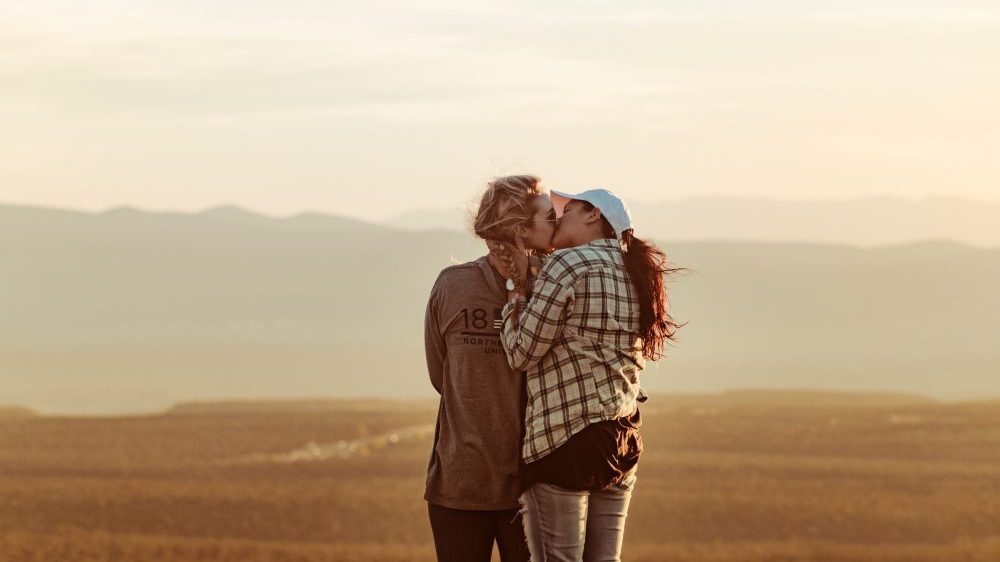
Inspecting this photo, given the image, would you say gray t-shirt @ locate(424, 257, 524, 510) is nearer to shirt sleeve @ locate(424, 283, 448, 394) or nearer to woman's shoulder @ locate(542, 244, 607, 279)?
shirt sleeve @ locate(424, 283, 448, 394)

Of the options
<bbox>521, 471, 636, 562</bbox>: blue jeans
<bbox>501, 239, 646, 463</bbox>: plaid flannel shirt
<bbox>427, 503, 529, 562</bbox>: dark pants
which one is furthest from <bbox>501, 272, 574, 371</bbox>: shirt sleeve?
<bbox>427, 503, 529, 562</bbox>: dark pants

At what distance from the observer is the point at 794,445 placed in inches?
2534

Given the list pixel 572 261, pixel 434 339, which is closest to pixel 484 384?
pixel 434 339

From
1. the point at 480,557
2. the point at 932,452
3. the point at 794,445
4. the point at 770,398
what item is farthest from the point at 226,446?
the point at 480,557

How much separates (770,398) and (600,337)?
350ft

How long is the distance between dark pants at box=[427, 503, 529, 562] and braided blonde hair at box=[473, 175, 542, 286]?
2.81 ft

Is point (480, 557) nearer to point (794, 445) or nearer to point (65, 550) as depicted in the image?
point (65, 550)

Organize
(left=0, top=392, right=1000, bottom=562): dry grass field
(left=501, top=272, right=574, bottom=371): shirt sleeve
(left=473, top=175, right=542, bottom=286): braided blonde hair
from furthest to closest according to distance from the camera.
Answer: (left=0, top=392, right=1000, bottom=562): dry grass field, (left=473, top=175, right=542, bottom=286): braided blonde hair, (left=501, top=272, right=574, bottom=371): shirt sleeve

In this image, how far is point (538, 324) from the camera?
14.9ft

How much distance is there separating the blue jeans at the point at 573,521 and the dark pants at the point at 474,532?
4.4 inches

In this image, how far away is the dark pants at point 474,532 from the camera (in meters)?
4.82

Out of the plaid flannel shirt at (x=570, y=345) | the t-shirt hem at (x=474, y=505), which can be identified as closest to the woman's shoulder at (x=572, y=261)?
the plaid flannel shirt at (x=570, y=345)

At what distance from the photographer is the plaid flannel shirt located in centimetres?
456

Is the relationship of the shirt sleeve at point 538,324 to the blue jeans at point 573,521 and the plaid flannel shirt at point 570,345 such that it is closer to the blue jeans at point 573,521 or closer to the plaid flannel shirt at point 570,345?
the plaid flannel shirt at point 570,345
